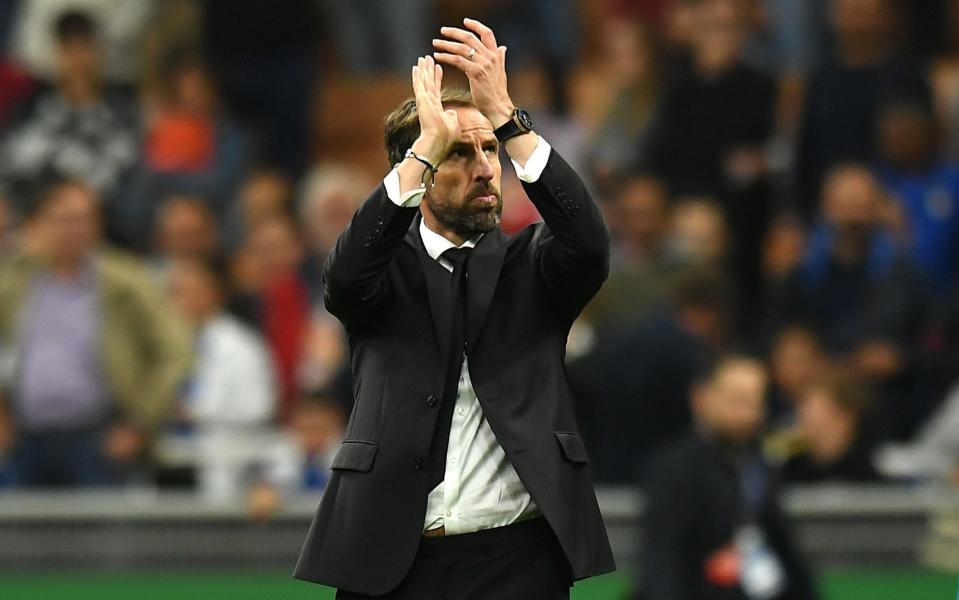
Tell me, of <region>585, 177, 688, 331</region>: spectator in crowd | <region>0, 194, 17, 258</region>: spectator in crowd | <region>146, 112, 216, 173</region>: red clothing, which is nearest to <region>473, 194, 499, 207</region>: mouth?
<region>585, 177, 688, 331</region>: spectator in crowd

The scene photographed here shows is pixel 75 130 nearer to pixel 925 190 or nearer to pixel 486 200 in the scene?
pixel 925 190

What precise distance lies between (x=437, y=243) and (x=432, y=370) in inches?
12.3

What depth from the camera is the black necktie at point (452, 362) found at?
14.5 feet

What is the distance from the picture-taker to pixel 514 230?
980 centimetres

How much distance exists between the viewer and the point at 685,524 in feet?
24.5

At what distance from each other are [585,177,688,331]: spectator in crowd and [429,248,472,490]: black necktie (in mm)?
4495

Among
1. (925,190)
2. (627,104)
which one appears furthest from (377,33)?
(925,190)

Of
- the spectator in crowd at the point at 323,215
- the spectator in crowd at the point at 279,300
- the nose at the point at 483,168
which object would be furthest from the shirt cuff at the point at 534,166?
the spectator in crowd at the point at 323,215

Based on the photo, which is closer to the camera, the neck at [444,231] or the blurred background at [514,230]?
the neck at [444,231]

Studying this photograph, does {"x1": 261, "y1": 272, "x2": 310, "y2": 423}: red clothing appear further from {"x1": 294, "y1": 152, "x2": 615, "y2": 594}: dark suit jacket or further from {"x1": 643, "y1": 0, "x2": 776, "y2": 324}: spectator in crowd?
{"x1": 294, "y1": 152, "x2": 615, "y2": 594}: dark suit jacket

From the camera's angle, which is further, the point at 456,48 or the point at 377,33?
the point at 377,33

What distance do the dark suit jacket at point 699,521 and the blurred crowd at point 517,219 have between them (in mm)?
195

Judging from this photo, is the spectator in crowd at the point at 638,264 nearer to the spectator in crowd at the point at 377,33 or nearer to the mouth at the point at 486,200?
the spectator in crowd at the point at 377,33

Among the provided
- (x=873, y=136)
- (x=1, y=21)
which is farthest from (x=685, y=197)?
(x=1, y=21)
